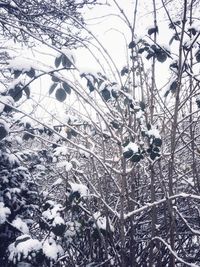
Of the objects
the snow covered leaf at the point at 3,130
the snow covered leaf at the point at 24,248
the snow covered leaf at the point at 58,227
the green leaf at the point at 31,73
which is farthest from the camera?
the snow covered leaf at the point at 58,227

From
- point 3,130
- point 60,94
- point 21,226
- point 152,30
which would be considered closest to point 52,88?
point 60,94

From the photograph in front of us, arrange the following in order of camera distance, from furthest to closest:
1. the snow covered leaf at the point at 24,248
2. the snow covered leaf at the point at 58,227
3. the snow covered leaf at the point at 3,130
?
the snow covered leaf at the point at 58,227, the snow covered leaf at the point at 24,248, the snow covered leaf at the point at 3,130

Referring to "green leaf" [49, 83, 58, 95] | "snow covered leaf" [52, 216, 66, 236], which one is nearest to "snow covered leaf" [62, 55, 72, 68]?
"green leaf" [49, 83, 58, 95]

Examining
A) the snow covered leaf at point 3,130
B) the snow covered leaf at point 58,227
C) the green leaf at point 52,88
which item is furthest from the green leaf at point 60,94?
the snow covered leaf at point 58,227

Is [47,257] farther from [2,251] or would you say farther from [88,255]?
[2,251]

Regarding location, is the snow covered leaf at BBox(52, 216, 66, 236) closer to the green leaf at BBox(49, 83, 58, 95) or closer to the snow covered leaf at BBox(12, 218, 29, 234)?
the snow covered leaf at BBox(12, 218, 29, 234)

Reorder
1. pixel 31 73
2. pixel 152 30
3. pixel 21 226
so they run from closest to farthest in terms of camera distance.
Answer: pixel 31 73 → pixel 152 30 → pixel 21 226

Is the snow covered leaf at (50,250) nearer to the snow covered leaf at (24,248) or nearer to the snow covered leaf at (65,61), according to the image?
the snow covered leaf at (24,248)

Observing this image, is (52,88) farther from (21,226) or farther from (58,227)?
(21,226)

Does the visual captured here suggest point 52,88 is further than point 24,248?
No

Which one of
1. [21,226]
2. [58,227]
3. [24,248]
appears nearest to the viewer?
[24,248]

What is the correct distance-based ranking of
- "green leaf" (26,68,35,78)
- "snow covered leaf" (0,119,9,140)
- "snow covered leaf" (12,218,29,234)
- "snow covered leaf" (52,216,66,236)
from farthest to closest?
"snow covered leaf" (12,218,29,234) < "snow covered leaf" (52,216,66,236) < "snow covered leaf" (0,119,9,140) < "green leaf" (26,68,35,78)

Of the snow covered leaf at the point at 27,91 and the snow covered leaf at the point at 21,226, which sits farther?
the snow covered leaf at the point at 21,226

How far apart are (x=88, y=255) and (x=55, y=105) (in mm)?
1941
